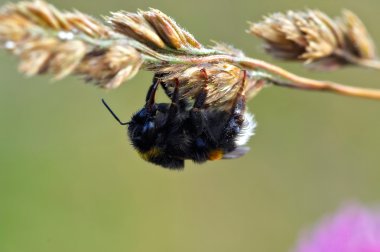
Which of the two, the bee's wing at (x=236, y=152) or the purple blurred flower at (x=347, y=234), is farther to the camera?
→ the purple blurred flower at (x=347, y=234)

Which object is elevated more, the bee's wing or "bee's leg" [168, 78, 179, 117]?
"bee's leg" [168, 78, 179, 117]

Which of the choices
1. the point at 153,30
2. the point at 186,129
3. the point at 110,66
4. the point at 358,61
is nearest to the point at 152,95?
the point at 186,129

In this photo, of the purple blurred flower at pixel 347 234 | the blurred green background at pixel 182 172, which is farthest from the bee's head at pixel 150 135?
the blurred green background at pixel 182 172

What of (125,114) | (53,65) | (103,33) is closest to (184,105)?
(103,33)

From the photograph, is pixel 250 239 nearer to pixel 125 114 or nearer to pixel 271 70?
pixel 125 114

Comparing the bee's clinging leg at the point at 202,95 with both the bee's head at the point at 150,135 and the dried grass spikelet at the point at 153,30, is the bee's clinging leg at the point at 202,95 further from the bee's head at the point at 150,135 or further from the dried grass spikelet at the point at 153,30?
the bee's head at the point at 150,135

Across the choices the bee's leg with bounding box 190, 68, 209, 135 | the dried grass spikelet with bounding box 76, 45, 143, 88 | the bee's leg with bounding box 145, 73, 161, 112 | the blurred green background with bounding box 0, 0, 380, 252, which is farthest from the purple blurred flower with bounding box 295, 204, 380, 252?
the blurred green background with bounding box 0, 0, 380, 252

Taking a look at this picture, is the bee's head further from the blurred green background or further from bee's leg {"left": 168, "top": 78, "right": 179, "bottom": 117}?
the blurred green background
